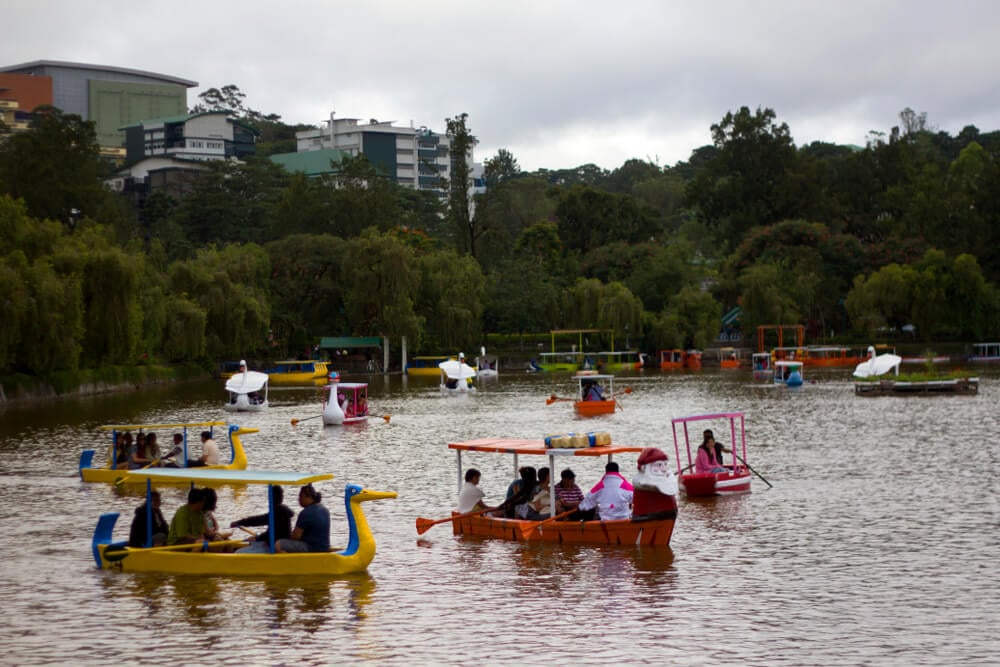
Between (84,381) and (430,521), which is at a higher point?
(84,381)

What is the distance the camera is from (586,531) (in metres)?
20.6

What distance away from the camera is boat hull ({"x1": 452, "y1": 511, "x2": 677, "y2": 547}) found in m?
20.1

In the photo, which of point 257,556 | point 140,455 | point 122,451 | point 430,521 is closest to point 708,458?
point 430,521

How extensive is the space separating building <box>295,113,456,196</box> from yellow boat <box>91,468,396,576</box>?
154m

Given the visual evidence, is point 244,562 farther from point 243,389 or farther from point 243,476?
point 243,389

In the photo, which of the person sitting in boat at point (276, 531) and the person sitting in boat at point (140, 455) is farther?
the person sitting in boat at point (140, 455)

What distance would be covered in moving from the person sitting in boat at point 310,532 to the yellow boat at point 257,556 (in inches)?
5.9

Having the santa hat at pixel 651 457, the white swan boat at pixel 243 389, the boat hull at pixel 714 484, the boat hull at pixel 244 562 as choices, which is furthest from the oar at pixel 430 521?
the white swan boat at pixel 243 389

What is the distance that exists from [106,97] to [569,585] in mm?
184440

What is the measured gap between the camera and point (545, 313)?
347 feet

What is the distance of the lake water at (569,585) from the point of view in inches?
571

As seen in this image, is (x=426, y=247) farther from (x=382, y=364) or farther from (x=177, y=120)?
(x=177, y=120)

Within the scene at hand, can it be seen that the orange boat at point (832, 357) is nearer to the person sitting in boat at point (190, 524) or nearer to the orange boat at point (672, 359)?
the orange boat at point (672, 359)

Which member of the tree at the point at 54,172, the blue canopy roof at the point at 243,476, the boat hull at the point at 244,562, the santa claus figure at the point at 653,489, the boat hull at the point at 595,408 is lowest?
the boat hull at the point at 244,562
